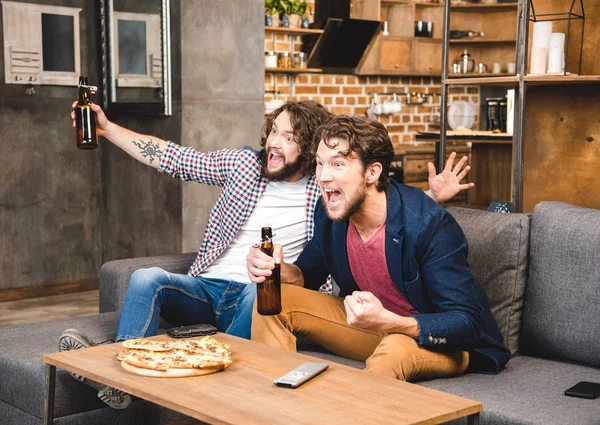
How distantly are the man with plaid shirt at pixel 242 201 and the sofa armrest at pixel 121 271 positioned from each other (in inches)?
5.0

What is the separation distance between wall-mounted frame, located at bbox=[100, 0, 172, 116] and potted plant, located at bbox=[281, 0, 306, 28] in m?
2.50

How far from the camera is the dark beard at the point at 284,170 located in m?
3.06

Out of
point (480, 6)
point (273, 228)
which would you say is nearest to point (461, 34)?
point (480, 6)

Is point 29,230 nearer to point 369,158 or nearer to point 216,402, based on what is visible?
point 369,158

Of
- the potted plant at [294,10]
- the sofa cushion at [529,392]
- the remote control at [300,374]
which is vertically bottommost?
the sofa cushion at [529,392]

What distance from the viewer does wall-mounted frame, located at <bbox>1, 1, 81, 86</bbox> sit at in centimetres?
527

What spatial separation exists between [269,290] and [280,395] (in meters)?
0.58

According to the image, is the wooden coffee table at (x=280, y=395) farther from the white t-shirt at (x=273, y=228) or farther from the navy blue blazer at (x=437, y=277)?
the white t-shirt at (x=273, y=228)

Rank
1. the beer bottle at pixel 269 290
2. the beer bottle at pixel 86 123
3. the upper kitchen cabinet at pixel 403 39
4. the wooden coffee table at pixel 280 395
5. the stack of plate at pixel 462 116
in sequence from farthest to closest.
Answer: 1. the upper kitchen cabinet at pixel 403 39
2. the stack of plate at pixel 462 116
3. the beer bottle at pixel 86 123
4. the beer bottle at pixel 269 290
5. the wooden coffee table at pixel 280 395

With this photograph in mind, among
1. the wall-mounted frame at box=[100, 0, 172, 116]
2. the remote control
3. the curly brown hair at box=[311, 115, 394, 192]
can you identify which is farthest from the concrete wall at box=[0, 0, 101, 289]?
the remote control

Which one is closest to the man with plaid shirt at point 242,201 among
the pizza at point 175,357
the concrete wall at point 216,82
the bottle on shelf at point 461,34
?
the pizza at point 175,357

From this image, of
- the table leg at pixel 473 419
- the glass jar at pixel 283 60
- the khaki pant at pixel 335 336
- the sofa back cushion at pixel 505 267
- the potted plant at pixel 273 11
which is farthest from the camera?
the glass jar at pixel 283 60

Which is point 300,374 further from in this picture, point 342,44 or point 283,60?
point 342,44

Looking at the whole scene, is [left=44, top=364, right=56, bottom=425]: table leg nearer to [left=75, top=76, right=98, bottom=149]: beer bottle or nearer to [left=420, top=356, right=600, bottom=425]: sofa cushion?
[left=420, top=356, right=600, bottom=425]: sofa cushion
